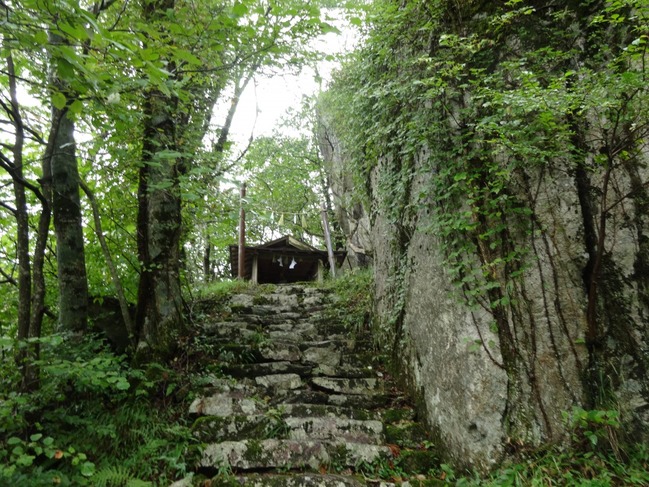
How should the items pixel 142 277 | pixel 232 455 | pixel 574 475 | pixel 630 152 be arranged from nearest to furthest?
pixel 574 475 < pixel 630 152 < pixel 232 455 < pixel 142 277

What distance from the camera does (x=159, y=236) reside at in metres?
4.62

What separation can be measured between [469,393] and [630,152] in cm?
231

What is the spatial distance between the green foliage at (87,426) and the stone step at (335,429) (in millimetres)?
955

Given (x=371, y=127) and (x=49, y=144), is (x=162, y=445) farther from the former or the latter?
(x=371, y=127)

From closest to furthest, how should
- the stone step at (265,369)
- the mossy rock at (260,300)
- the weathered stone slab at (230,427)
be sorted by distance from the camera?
the weathered stone slab at (230,427), the stone step at (265,369), the mossy rock at (260,300)

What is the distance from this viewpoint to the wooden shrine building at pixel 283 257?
40.4 ft

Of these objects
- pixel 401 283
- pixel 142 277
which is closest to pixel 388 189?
pixel 401 283

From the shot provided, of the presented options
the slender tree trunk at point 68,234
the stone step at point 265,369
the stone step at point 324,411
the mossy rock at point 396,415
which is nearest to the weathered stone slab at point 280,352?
A: the stone step at point 265,369

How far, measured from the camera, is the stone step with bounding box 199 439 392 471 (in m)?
3.10

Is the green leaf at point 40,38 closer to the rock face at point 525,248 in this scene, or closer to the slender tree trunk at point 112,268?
the slender tree trunk at point 112,268

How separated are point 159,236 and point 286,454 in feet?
9.74

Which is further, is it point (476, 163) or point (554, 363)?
point (476, 163)

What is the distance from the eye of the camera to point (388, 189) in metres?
4.68

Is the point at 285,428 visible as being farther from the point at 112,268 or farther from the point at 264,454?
the point at 112,268
